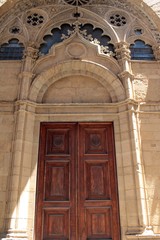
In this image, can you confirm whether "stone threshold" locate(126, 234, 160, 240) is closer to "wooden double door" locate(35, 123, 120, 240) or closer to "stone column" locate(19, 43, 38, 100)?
"wooden double door" locate(35, 123, 120, 240)

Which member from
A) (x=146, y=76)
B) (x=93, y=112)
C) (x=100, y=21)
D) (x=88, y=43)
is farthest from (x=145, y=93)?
(x=100, y=21)

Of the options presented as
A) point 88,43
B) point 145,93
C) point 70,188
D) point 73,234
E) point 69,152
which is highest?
point 88,43

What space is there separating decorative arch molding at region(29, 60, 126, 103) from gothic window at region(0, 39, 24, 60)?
1093 mm

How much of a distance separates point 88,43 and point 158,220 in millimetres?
4830

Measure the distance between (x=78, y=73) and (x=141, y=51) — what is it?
2.05 m

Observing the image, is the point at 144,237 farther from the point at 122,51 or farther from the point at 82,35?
the point at 82,35

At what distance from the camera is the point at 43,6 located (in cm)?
811

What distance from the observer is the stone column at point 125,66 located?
255 inches

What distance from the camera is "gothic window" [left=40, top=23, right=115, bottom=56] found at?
24.0 ft

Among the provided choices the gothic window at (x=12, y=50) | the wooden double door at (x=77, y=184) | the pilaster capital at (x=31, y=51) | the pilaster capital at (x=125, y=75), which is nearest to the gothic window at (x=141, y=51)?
the pilaster capital at (x=125, y=75)

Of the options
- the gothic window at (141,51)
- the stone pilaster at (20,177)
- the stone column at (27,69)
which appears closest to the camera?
the stone pilaster at (20,177)

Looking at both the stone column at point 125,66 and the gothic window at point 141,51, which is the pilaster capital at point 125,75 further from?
the gothic window at point 141,51

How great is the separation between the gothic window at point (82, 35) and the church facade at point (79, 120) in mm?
30

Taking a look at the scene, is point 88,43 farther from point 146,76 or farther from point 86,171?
point 86,171
